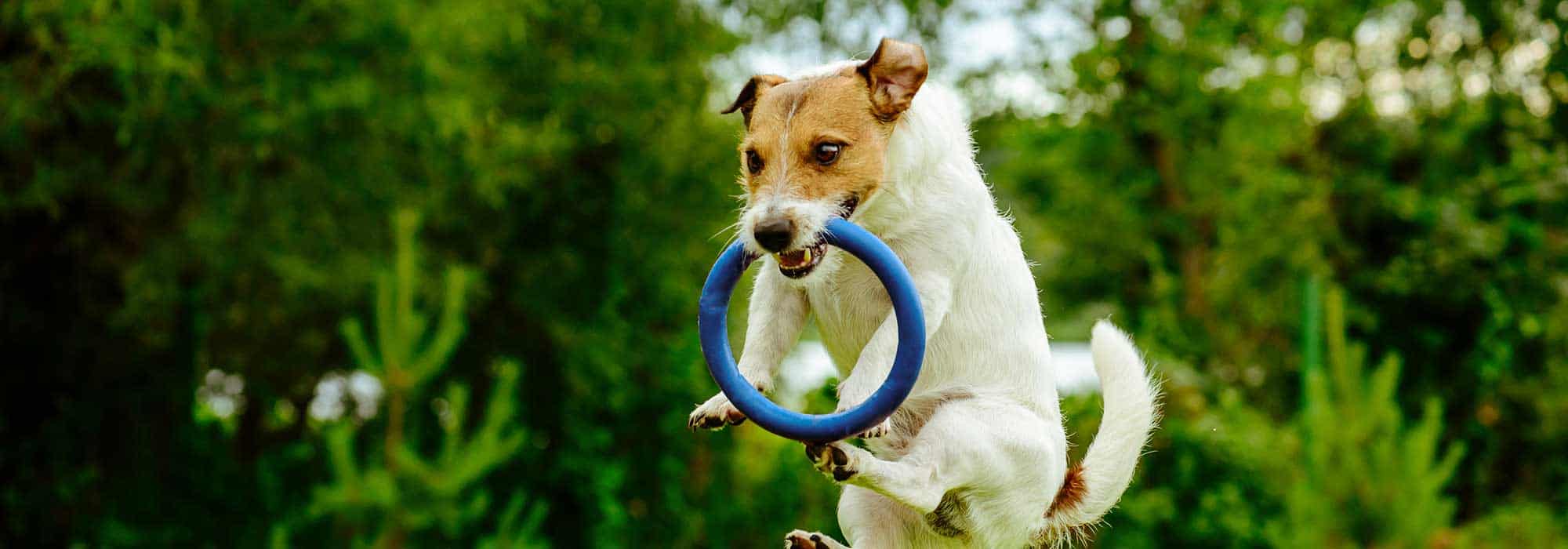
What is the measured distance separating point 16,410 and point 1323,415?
13.2 m

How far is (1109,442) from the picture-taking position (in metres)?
2.87

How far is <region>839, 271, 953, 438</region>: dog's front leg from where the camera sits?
2.26 metres

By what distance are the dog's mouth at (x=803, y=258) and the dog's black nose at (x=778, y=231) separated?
3 cm

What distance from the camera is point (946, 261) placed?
92.8 inches

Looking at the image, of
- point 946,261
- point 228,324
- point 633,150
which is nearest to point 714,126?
point 633,150

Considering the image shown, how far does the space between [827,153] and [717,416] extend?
531mm

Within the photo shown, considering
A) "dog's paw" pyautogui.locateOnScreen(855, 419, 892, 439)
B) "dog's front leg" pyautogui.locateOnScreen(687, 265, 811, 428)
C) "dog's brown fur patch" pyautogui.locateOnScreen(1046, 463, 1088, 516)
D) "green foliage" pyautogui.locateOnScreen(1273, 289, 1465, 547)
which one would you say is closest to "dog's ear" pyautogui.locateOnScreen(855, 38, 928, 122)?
"dog's front leg" pyautogui.locateOnScreen(687, 265, 811, 428)

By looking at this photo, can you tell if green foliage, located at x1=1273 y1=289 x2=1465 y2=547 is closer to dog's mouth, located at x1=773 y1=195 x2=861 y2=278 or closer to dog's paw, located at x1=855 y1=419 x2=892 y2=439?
dog's paw, located at x1=855 y1=419 x2=892 y2=439

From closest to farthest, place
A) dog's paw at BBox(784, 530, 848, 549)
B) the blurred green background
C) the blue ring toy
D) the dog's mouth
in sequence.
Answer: the blue ring toy → the dog's mouth → dog's paw at BBox(784, 530, 848, 549) → the blurred green background

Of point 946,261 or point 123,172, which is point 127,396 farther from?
point 946,261

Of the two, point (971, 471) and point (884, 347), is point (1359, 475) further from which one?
point (884, 347)

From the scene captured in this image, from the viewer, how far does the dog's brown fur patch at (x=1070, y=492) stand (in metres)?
2.82

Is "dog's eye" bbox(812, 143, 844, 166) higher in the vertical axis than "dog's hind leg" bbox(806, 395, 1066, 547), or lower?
higher

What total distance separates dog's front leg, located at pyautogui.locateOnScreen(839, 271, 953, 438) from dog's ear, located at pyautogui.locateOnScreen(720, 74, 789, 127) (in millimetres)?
438
